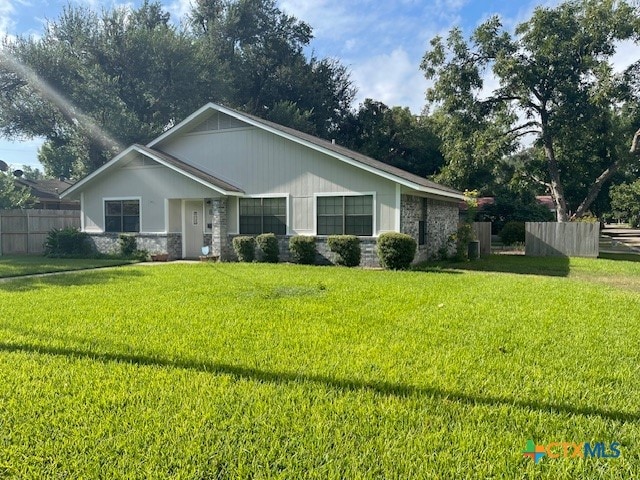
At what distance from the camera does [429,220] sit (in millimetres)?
15891

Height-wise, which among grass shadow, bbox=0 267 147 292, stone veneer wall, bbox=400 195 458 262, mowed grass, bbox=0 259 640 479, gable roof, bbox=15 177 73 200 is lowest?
mowed grass, bbox=0 259 640 479

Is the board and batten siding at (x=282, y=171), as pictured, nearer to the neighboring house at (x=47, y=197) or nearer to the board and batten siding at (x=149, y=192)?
the board and batten siding at (x=149, y=192)

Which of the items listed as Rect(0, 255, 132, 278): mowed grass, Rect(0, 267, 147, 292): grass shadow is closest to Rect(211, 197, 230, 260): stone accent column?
Rect(0, 255, 132, 278): mowed grass

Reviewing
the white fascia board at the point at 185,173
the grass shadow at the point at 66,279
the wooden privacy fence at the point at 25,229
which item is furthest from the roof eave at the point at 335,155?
the wooden privacy fence at the point at 25,229

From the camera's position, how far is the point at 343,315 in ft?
21.6

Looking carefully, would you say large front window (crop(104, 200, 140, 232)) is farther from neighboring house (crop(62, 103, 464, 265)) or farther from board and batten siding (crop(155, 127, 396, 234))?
board and batten siding (crop(155, 127, 396, 234))

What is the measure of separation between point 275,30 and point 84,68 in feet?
56.8

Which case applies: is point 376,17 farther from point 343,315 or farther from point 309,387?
point 309,387

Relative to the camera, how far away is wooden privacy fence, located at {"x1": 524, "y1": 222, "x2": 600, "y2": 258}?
59.7ft

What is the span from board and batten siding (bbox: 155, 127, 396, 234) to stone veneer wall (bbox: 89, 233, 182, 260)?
228 centimetres

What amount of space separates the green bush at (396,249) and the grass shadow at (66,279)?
674 cm

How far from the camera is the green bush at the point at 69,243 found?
17094mm

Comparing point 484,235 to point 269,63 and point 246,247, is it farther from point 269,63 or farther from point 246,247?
point 269,63

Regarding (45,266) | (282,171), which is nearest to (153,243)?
(45,266)
